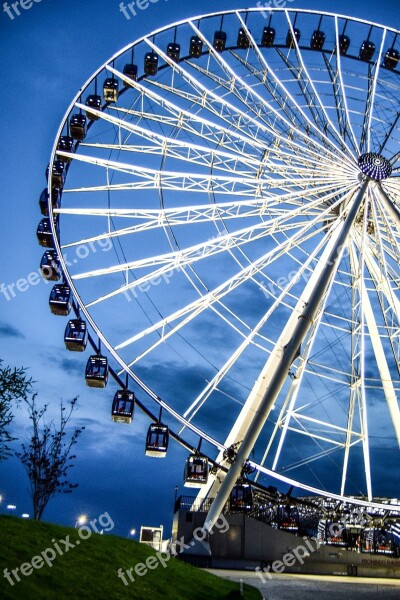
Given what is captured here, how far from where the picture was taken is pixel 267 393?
1666 centimetres

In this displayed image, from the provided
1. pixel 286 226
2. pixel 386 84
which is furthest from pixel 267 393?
pixel 386 84

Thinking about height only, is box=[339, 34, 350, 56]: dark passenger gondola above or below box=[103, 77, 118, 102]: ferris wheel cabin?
above

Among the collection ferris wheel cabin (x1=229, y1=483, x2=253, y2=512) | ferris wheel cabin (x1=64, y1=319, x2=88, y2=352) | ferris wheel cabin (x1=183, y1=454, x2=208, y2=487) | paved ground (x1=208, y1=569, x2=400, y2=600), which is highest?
ferris wheel cabin (x1=64, y1=319, x2=88, y2=352)

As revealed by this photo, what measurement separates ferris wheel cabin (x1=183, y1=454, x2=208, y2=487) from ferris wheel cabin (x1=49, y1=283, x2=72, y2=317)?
6648 millimetres

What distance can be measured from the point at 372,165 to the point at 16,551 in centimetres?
1559

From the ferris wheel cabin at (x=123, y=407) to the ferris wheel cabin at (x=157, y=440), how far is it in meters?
0.93

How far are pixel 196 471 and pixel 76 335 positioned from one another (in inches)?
244

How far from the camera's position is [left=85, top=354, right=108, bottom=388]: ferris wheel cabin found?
64.0 ft

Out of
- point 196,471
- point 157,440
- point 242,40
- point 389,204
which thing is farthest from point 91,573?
point 242,40

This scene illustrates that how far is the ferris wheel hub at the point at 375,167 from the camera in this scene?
1938cm

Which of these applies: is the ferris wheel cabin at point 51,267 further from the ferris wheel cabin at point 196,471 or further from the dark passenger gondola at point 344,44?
the dark passenger gondola at point 344,44

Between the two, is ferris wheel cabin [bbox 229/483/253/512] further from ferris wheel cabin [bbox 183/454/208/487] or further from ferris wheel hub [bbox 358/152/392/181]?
ferris wheel hub [bbox 358/152/392/181]

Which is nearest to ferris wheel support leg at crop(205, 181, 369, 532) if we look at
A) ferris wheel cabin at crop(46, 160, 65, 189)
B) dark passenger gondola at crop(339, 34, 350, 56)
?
ferris wheel cabin at crop(46, 160, 65, 189)

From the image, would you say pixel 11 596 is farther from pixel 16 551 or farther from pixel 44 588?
pixel 16 551
